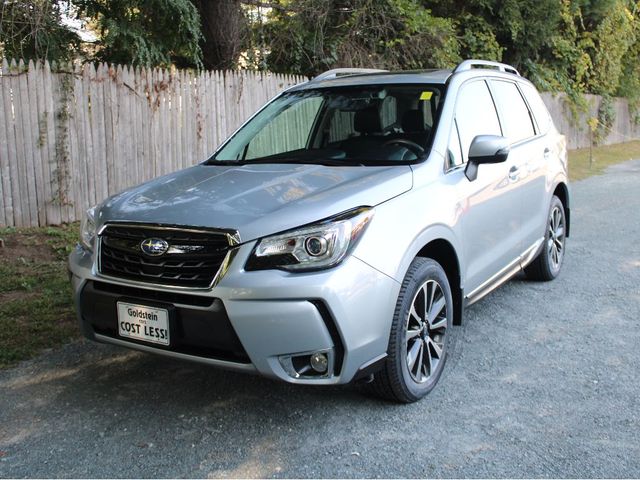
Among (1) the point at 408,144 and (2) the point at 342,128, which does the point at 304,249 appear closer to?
(1) the point at 408,144

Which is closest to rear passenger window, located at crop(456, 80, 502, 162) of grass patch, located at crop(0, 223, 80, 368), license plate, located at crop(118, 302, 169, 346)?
license plate, located at crop(118, 302, 169, 346)

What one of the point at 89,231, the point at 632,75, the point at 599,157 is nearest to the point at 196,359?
the point at 89,231

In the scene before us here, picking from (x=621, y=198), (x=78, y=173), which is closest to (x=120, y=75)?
(x=78, y=173)

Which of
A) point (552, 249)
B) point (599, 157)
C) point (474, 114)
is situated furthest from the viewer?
point (599, 157)

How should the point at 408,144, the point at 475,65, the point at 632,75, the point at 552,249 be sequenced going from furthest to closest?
1. the point at 632,75
2. the point at 552,249
3. the point at 475,65
4. the point at 408,144

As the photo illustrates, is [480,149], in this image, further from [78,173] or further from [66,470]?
[78,173]

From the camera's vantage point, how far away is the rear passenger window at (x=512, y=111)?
202 inches

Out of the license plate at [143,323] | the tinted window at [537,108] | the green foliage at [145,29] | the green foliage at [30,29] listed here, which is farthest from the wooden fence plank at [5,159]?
the tinted window at [537,108]

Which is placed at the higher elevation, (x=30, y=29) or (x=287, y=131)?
(x=30, y=29)

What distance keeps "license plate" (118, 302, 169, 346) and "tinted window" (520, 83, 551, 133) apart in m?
3.87

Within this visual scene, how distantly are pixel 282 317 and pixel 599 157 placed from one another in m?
19.8

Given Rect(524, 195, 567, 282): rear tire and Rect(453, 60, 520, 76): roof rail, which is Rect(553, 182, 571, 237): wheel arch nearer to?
Rect(524, 195, 567, 282): rear tire

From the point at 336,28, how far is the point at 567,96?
1086 cm

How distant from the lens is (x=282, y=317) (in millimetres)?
3049
